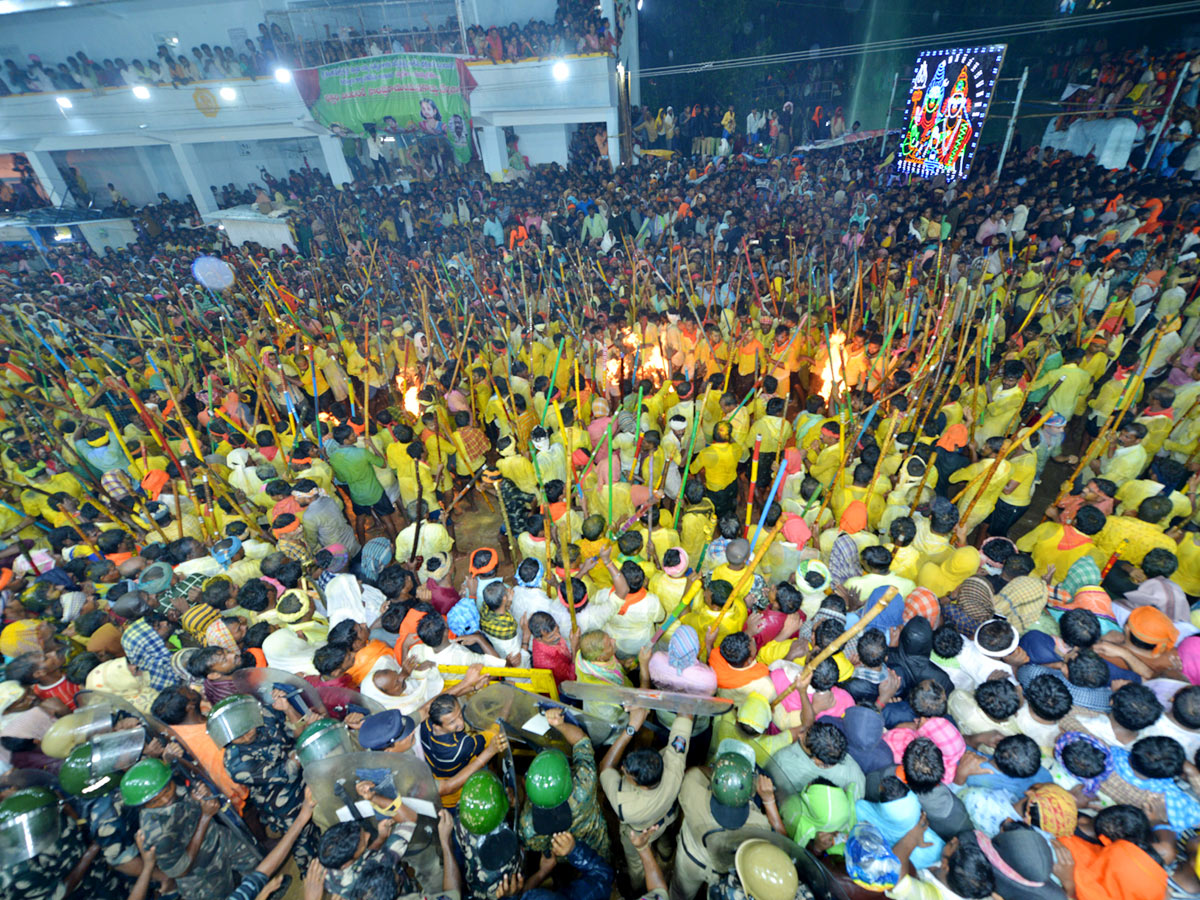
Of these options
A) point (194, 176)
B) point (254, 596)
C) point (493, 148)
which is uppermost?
point (493, 148)

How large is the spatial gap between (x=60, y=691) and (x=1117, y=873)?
5.65m

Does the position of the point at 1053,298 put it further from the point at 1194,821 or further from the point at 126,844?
the point at 126,844

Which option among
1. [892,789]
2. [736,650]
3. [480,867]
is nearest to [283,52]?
[736,650]

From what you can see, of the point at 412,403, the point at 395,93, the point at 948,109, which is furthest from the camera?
the point at 395,93

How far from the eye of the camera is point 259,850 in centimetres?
330

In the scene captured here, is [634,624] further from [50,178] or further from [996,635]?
[50,178]

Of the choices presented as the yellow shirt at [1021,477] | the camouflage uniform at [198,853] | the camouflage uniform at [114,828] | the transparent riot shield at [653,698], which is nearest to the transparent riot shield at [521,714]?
the transparent riot shield at [653,698]

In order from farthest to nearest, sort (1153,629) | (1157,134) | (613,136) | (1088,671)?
(613,136) < (1157,134) < (1153,629) < (1088,671)

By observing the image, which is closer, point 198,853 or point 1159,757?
point 1159,757

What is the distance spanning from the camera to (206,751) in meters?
3.04

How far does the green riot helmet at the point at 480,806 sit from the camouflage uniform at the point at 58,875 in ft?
6.72

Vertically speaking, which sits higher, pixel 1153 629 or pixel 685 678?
pixel 1153 629

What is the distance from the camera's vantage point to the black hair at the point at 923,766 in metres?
2.49

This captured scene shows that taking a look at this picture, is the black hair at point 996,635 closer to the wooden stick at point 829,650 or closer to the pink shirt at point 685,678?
the wooden stick at point 829,650
